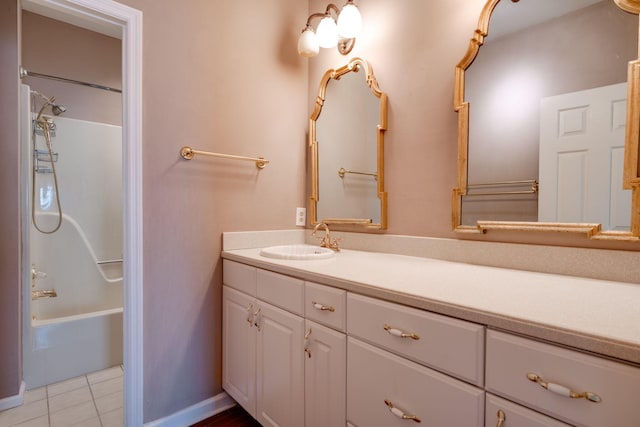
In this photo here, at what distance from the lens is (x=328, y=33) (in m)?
1.73

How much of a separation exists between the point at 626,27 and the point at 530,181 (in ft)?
1.74

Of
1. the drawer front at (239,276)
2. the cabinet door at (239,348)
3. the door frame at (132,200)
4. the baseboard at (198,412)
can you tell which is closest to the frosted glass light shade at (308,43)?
the door frame at (132,200)

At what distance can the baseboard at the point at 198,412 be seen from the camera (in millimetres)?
1544

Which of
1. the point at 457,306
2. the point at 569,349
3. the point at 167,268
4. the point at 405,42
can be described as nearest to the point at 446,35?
the point at 405,42

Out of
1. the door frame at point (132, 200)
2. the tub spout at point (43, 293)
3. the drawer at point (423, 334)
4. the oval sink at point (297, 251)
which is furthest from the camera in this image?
the tub spout at point (43, 293)

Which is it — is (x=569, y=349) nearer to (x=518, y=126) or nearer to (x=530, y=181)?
(x=530, y=181)

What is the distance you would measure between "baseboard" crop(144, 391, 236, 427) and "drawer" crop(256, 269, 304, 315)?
28.7 inches

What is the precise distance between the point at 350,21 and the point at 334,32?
124mm

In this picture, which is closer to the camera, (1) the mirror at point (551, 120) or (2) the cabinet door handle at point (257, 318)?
(1) the mirror at point (551, 120)

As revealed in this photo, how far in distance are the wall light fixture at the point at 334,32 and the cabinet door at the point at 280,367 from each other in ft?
4.63

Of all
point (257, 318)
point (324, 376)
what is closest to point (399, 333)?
point (324, 376)

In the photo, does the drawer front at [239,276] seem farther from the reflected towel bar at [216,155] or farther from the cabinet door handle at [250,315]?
the reflected towel bar at [216,155]

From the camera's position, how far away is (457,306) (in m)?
0.77

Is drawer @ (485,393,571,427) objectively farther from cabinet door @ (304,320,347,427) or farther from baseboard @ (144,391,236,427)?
baseboard @ (144,391,236,427)
